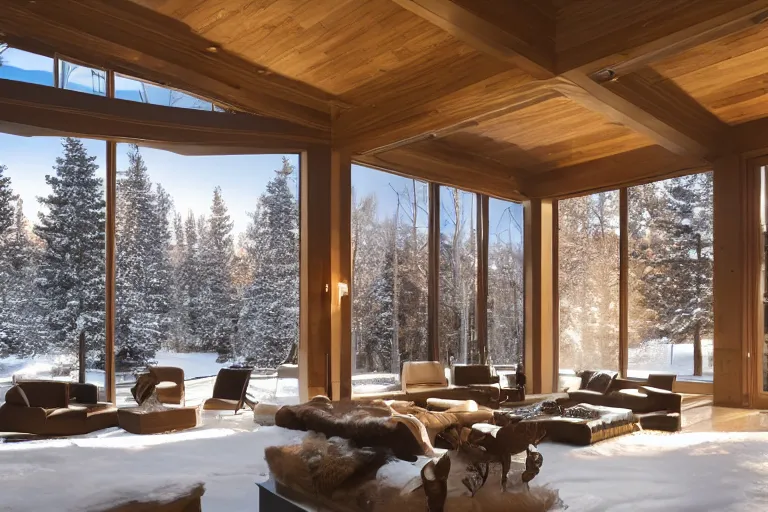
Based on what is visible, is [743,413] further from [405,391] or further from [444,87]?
[444,87]

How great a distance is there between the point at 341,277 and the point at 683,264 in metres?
5.72

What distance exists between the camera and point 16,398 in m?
7.21

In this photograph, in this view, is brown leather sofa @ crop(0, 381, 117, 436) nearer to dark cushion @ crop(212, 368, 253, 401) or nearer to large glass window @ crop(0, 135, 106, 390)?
large glass window @ crop(0, 135, 106, 390)

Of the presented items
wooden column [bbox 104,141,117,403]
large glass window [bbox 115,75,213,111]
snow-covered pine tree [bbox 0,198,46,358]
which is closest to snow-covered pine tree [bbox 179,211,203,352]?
wooden column [bbox 104,141,117,403]

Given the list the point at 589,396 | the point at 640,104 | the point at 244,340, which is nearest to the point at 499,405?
the point at 589,396

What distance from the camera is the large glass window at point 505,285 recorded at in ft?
40.1

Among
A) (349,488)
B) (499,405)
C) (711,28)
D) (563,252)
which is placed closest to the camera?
(349,488)

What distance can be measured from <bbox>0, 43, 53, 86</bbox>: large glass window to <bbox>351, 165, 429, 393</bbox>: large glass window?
15.2 ft

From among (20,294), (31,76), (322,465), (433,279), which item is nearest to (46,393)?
(20,294)

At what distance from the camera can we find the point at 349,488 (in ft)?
11.4

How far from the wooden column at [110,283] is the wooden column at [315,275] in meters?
2.54

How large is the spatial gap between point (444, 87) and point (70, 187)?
205 inches

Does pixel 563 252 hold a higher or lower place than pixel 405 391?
higher

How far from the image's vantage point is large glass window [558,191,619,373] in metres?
11.5
